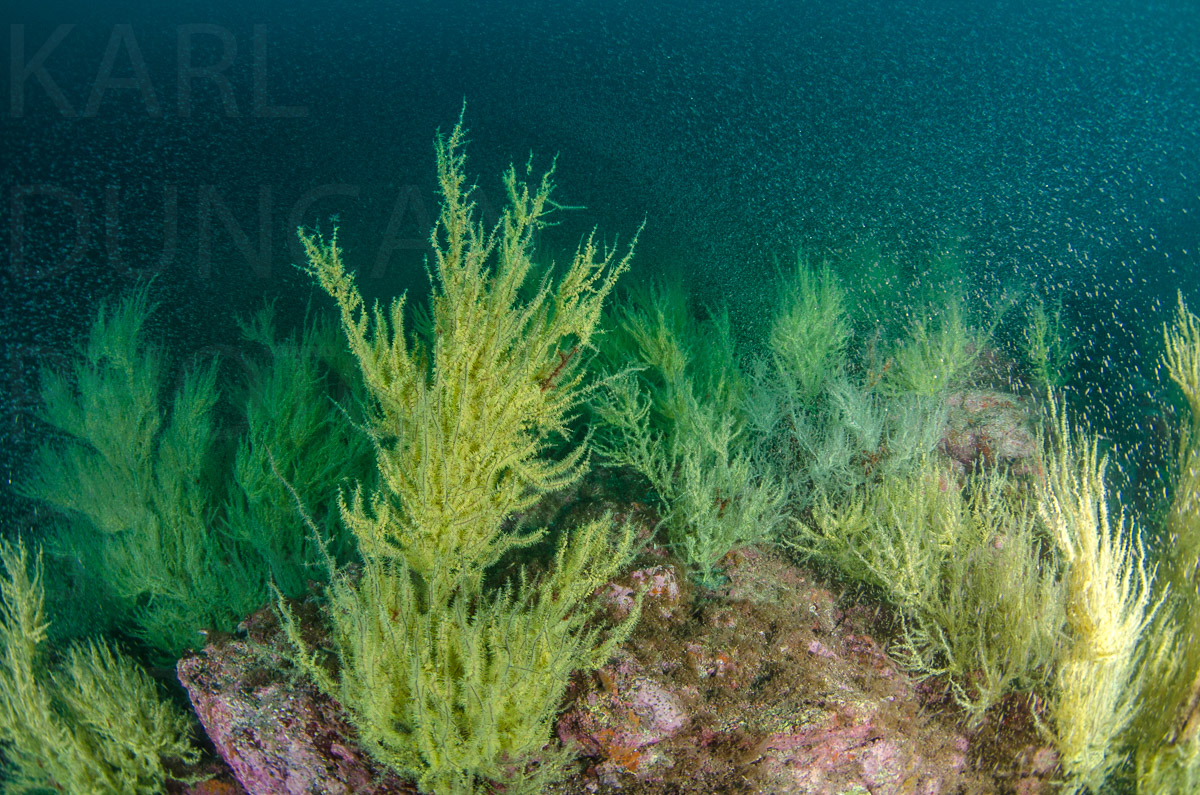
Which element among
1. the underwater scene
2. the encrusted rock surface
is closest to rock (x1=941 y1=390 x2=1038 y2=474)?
the underwater scene

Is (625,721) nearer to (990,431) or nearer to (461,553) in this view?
(461,553)

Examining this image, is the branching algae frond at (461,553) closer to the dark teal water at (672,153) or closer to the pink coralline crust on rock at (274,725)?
the pink coralline crust on rock at (274,725)

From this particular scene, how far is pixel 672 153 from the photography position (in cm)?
870

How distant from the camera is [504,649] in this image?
1.69m

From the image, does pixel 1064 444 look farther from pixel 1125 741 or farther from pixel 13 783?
pixel 13 783

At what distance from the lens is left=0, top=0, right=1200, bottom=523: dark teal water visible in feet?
21.5

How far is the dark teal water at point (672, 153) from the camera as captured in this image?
259 inches

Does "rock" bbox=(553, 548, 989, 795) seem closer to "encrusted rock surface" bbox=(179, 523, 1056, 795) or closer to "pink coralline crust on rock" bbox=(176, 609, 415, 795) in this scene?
"encrusted rock surface" bbox=(179, 523, 1056, 795)

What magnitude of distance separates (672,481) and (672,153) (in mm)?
7507

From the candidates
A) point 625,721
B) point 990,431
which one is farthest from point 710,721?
point 990,431

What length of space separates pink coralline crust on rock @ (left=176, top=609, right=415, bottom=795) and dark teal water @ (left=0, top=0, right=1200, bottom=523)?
4428 millimetres

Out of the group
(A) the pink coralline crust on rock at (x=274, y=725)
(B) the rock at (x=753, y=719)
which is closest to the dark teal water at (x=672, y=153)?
(B) the rock at (x=753, y=719)

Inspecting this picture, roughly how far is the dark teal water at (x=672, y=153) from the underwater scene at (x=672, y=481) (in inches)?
3.6

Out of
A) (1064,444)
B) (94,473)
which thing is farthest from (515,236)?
(94,473)
